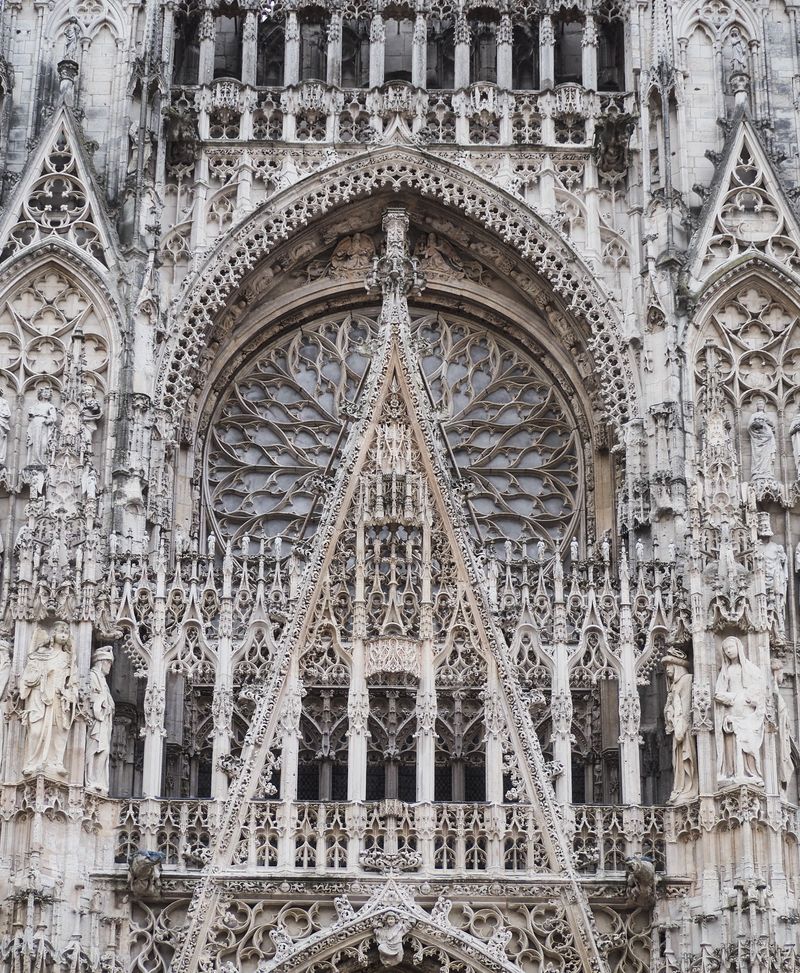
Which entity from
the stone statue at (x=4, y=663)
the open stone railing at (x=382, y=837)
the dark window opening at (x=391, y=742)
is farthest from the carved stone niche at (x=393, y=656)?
the stone statue at (x=4, y=663)

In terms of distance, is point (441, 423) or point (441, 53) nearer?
point (441, 423)

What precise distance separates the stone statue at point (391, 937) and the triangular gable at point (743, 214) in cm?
669

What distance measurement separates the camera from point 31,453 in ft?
62.0

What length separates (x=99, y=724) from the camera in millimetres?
17250

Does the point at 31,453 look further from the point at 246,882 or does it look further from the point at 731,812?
the point at 731,812

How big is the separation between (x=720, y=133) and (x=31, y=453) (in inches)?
288

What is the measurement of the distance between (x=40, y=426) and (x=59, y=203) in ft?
7.67

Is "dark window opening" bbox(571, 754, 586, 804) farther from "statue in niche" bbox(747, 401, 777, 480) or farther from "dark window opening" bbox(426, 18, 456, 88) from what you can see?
"dark window opening" bbox(426, 18, 456, 88)

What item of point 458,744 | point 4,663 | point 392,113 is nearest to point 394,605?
point 458,744

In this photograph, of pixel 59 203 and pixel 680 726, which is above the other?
pixel 59 203

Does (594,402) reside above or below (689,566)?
above

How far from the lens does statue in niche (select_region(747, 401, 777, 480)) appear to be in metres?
Result: 19.0

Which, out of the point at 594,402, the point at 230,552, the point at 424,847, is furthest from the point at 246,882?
the point at 594,402

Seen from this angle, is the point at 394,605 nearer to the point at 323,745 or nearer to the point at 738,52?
the point at 323,745
